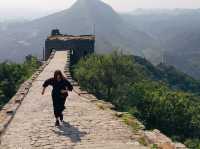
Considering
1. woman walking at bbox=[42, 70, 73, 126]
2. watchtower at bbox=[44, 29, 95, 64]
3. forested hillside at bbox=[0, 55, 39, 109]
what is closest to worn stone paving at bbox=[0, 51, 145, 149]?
woman walking at bbox=[42, 70, 73, 126]

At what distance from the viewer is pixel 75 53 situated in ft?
161

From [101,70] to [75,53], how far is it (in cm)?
1203

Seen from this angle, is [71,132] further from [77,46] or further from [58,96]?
[77,46]

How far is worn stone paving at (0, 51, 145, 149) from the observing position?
12.4 metres

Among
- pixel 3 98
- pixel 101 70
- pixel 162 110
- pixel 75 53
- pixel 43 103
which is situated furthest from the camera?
pixel 75 53

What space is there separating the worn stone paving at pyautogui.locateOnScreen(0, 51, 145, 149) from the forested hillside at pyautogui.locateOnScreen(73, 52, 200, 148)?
10.9 metres

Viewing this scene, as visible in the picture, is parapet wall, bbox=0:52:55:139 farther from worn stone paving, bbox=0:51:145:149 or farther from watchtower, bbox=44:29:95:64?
watchtower, bbox=44:29:95:64

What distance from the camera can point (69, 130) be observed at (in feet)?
46.0

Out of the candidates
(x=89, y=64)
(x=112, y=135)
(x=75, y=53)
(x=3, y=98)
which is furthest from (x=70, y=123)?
(x=75, y=53)

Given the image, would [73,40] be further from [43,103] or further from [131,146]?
[131,146]

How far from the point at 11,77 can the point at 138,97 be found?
12.6m

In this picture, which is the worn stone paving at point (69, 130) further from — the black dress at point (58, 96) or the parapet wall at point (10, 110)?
the black dress at point (58, 96)

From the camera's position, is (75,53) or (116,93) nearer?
(116,93)

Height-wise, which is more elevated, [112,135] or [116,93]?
[112,135]
